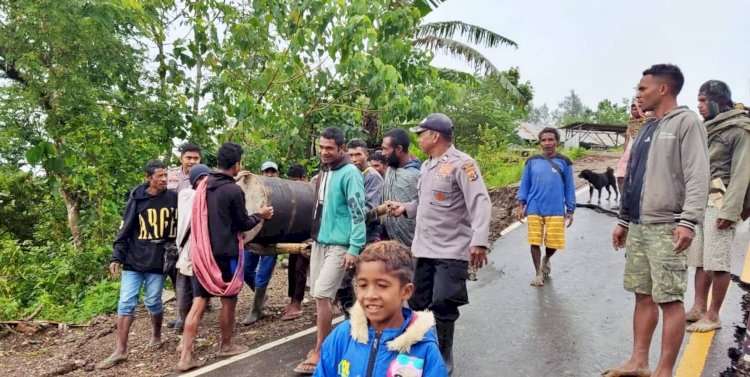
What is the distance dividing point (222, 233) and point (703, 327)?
153 inches

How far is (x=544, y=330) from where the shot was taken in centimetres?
A: 452

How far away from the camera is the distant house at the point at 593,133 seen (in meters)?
28.8

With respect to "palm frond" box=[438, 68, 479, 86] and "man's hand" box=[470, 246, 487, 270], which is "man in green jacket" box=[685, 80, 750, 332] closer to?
"man's hand" box=[470, 246, 487, 270]

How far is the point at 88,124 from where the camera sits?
7500mm

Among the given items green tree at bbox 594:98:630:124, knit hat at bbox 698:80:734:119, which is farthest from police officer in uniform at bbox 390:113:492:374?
green tree at bbox 594:98:630:124

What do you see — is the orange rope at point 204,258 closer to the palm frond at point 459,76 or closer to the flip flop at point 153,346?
the flip flop at point 153,346

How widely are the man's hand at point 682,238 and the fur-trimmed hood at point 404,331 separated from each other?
177cm

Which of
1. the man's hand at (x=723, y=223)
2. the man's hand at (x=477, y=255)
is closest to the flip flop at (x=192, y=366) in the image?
the man's hand at (x=477, y=255)

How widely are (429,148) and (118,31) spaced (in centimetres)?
608

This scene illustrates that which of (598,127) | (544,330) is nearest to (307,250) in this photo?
(544,330)

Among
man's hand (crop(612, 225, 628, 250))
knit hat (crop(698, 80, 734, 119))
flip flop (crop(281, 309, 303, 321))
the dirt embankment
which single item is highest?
knit hat (crop(698, 80, 734, 119))

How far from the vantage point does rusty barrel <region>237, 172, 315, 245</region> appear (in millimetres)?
4875

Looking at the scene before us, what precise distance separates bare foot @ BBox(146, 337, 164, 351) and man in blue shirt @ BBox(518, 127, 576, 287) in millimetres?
3946

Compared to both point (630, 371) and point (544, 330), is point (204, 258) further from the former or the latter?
point (630, 371)
